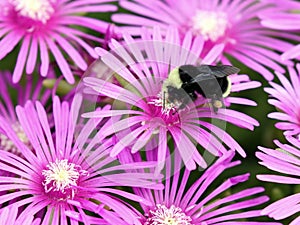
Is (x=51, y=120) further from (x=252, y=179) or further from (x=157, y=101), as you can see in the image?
(x=252, y=179)

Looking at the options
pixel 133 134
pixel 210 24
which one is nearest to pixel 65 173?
pixel 133 134

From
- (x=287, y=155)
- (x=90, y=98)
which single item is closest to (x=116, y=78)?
(x=90, y=98)

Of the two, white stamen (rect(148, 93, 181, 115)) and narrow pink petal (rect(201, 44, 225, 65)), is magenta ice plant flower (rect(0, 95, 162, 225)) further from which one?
narrow pink petal (rect(201, 44, 225, 65))

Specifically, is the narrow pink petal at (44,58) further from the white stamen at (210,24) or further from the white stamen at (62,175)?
the white stamen at (210,24)

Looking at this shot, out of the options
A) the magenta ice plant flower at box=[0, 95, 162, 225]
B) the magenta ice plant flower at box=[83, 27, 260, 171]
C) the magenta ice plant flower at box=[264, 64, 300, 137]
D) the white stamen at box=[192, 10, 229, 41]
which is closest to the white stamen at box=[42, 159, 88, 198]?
the magenta ice plant flower at box=[0, 95, 162, 225]

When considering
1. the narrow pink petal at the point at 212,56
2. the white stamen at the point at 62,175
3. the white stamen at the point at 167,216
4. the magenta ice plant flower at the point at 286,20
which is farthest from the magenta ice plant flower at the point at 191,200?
the magenta ice plant flower at the point at 286,20
